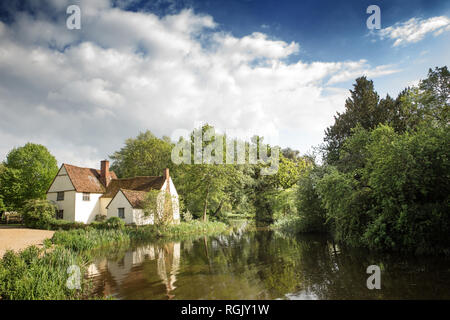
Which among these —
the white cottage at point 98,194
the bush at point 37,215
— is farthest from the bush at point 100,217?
the bush at point 37,215

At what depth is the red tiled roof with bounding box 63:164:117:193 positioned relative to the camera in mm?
29609

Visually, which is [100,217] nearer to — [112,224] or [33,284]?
[112,224]

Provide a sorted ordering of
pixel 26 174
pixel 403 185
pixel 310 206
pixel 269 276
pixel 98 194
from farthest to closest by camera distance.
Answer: pixel 26 174 < pixel 98 194 < pixel 310 206 < pixel 403 185 < pixel 269 276

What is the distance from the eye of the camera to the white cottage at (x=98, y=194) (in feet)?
88.4

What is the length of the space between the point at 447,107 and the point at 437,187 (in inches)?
325

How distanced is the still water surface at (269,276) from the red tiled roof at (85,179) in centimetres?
1818

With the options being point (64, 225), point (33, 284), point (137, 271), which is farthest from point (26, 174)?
point (33, 284)

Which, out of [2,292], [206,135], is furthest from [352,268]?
[206,135]

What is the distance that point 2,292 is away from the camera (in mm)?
7469

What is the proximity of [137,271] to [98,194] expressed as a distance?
23.5 meters

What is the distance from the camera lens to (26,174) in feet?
115

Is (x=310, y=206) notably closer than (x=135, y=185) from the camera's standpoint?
Yes
